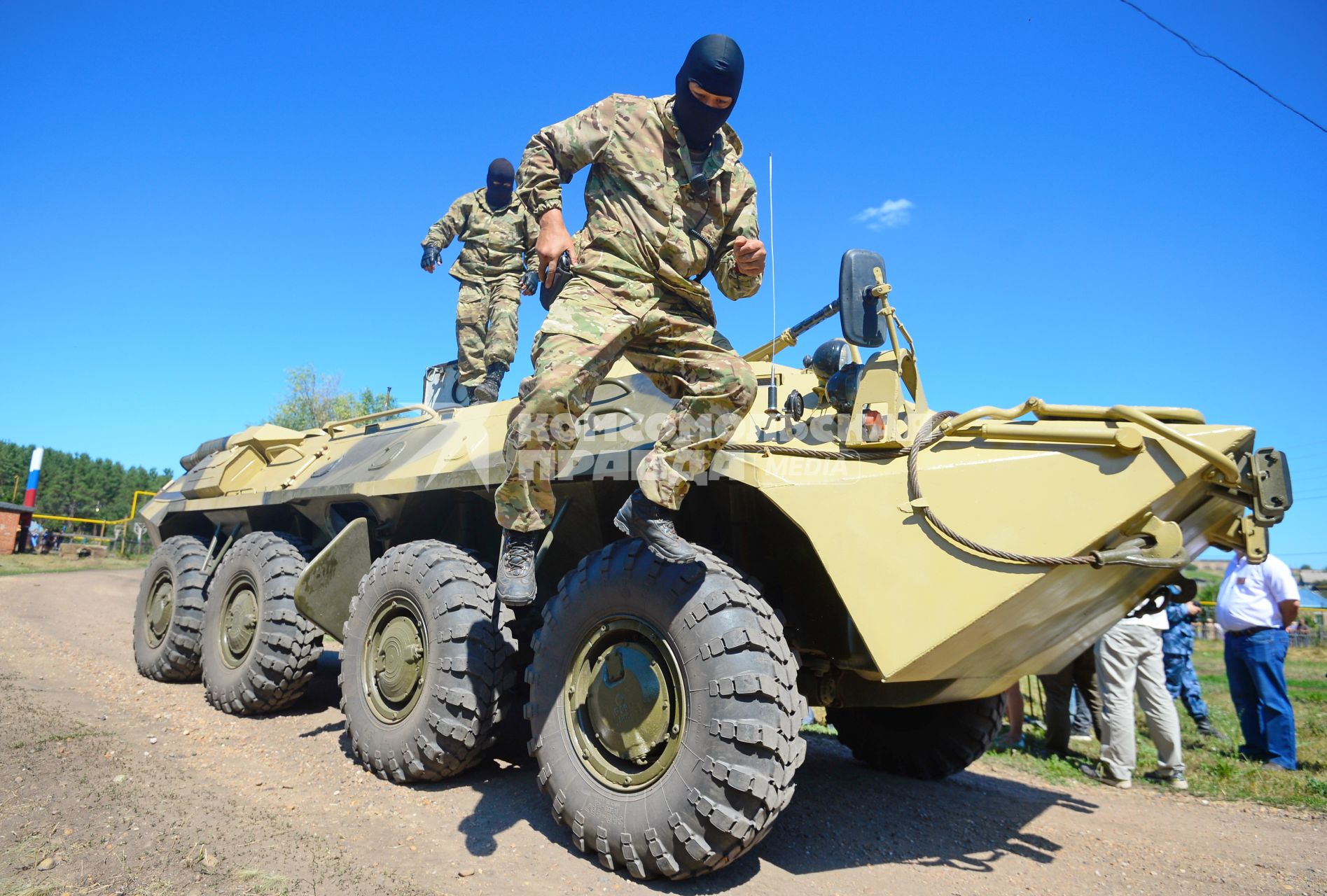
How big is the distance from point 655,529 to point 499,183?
18.3 feet

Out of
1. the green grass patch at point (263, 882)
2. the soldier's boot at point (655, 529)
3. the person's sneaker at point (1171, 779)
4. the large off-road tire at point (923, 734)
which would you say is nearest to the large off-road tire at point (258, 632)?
the green grass patch at point (263, 882)

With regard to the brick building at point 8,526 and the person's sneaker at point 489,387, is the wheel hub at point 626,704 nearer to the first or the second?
the person's sneaker at point 489,387

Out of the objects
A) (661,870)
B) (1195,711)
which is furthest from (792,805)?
(1195,711)

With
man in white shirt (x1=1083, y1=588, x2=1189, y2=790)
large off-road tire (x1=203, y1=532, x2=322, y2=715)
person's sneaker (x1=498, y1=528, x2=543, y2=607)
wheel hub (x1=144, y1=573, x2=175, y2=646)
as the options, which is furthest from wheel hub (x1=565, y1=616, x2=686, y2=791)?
wheel hub (x1=144, y1=573, x2=175, y2=646)

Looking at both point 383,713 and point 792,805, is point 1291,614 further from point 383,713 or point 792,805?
point 383,713

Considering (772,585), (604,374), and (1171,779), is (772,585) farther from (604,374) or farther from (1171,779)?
(1171,779)

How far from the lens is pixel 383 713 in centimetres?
427

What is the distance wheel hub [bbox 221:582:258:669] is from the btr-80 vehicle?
91cm

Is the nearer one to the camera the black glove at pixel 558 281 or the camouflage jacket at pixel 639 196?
the black glove at pixel 558 281

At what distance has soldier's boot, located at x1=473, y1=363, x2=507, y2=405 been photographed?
24.3 ft

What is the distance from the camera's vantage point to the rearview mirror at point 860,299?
330 cm

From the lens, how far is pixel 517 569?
3277 millimetres

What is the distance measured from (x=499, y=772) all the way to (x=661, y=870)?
1705mm

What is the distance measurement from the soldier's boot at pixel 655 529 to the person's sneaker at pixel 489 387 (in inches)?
178
